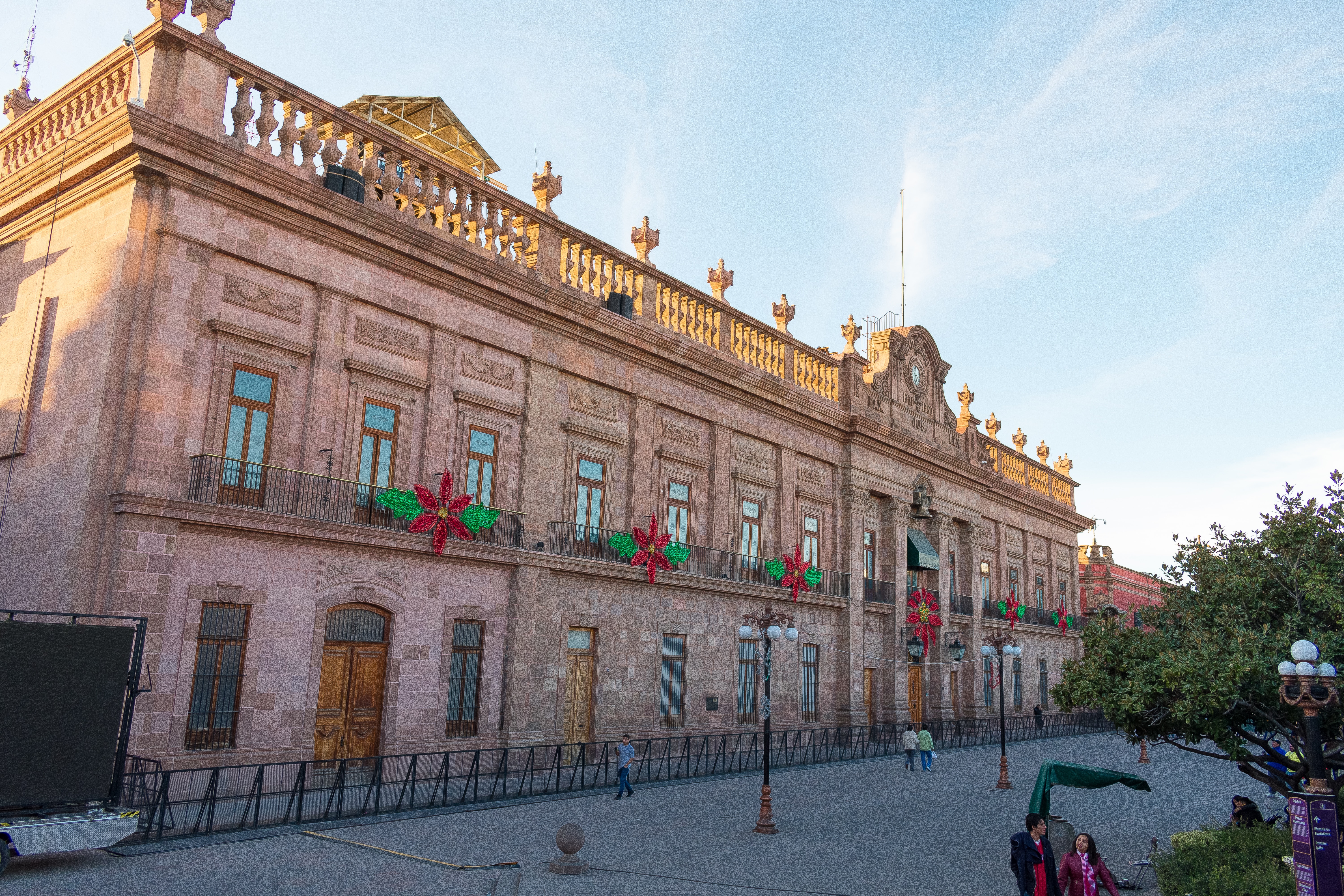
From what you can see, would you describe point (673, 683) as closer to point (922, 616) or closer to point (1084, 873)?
point (922, 616)

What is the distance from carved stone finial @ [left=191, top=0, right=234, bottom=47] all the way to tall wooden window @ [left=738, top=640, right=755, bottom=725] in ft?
66.7

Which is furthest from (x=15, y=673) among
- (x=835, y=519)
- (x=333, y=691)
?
(x=835, y=519)

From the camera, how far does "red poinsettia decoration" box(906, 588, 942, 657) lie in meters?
37.3

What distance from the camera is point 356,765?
1928 cm

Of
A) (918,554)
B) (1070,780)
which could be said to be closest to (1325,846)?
(1070,780)

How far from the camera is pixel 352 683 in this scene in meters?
19.5

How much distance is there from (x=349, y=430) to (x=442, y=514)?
255cm

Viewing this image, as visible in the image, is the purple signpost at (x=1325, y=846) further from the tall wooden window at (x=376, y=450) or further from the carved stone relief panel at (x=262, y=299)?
the carved stone relief panel at (x=262, y=299)

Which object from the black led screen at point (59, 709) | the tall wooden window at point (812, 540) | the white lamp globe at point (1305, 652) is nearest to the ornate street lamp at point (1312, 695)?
the white lamp globe at point (1305, 652)

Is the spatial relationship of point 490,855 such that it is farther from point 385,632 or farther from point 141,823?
point 385,632

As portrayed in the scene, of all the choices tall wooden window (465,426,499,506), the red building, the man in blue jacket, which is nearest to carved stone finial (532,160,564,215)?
tall wooden window (465,426,499,506)

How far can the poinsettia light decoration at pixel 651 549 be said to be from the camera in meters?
25.2

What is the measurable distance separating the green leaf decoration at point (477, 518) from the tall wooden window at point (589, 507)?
3.14 metres

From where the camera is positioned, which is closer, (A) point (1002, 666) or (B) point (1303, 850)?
(B) point (1303, 850)
